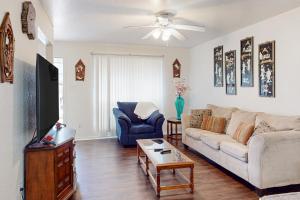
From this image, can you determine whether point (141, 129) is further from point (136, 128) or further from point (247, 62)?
point (247, 62)

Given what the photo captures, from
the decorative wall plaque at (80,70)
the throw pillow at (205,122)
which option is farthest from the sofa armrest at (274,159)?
the decorative wall plaque at (80,70)

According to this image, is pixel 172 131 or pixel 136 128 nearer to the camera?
pixel 136 128

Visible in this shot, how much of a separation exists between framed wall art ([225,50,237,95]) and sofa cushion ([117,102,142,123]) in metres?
2.20

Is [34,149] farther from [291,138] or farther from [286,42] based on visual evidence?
[286,42]

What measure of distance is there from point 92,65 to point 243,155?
13.9ft

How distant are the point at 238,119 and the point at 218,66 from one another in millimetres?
1655

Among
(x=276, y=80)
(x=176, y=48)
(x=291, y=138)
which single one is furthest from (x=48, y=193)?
(x=176, y=48)

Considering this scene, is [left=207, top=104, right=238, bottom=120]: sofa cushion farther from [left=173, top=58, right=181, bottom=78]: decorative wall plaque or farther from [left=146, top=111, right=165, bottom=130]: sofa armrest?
[left=173, top=58, right=181, bottom=78]: decorative wall plaque

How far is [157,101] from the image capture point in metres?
6.51

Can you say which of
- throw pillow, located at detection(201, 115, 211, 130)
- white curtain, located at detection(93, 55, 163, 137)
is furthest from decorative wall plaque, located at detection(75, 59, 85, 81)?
throw pillow, located at detection(201, 115, 211, 130)

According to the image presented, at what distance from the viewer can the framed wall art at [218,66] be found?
5.27 meters

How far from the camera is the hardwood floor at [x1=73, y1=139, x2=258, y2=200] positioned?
2888 millimetres

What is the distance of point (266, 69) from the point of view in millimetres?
3979

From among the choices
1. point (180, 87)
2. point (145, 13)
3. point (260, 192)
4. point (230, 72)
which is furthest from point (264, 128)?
point (180, 87)
